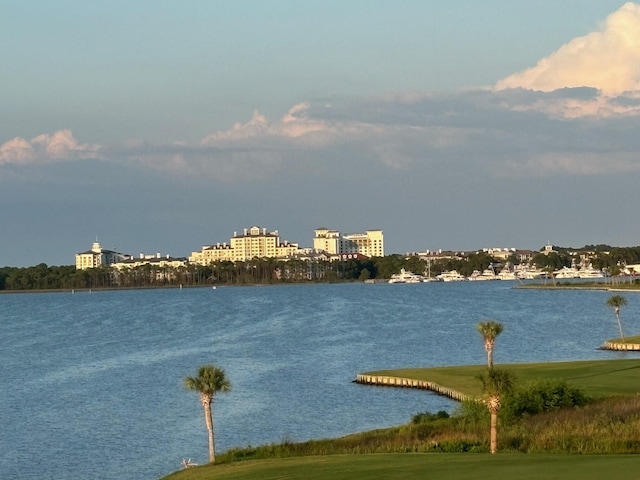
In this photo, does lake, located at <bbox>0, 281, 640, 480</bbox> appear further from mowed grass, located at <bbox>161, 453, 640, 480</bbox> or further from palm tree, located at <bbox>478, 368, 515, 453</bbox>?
palm tree, located at <bbox>478, 368, 515, 453</bbox>

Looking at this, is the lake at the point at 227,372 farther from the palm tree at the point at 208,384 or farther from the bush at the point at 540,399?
the bush at the point at 540,399

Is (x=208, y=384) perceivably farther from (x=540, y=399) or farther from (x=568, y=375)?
(x=568, y=375)

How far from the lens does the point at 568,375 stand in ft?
219

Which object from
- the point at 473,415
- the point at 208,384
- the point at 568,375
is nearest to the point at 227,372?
the point at 568,375

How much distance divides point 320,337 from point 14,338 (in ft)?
151

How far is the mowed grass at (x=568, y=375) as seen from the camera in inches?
2307

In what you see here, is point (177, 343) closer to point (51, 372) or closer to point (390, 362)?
point (51, 372)

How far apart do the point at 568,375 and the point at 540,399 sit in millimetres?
17630

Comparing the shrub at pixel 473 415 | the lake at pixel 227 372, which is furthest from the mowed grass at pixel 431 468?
the lake at pixel 227 372

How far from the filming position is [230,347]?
11662cm

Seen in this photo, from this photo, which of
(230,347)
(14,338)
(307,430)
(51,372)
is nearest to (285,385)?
(307,430)

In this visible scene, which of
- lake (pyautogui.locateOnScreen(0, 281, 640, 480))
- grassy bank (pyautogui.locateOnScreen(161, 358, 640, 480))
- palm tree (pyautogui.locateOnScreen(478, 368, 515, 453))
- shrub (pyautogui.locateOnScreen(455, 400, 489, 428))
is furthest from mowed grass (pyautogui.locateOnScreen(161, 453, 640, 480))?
lake (pyautogui.locateOnScreen(0, 281, 640, 480))

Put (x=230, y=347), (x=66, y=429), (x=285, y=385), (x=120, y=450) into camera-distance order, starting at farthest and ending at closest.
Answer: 1. (x=230, y=347)
2. (x=285, y=385)
3. (x=66, y=429)
4. (x=120, y=450)

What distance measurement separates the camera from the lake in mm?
56156
